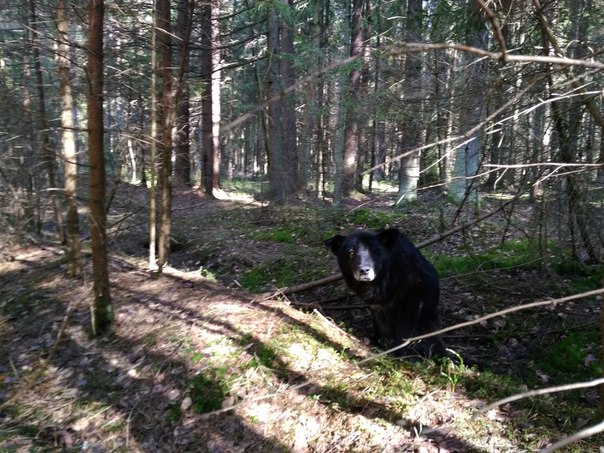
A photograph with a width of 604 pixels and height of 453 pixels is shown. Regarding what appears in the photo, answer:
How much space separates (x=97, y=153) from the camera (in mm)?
6137

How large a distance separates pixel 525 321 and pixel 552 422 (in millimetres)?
3196

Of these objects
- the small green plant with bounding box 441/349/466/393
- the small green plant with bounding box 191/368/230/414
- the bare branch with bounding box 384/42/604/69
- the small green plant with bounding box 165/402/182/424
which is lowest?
the small green plant with bounding box 165/402/182/424

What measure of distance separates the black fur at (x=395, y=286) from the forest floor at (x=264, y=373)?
0.49m

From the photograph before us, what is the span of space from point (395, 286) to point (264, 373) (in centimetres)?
200

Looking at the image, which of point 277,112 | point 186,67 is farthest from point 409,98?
point 186,67

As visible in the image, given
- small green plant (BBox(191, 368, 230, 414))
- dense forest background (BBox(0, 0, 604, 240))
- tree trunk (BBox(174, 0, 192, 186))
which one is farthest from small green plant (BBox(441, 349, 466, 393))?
tree trunk (BBox(174, 0, 192, 186))

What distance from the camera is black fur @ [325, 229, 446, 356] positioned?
5.69 m

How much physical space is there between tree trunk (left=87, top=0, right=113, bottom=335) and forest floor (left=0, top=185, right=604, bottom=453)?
0.93 feet

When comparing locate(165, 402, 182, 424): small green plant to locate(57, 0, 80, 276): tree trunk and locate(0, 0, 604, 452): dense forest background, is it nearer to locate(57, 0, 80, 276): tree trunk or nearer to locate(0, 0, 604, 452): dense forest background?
locate(0, 0, 604, 452): dense forest background

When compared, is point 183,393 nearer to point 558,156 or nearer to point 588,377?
point 588,377

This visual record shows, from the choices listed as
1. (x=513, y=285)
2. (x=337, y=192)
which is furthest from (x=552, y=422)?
(x=337, y=192)

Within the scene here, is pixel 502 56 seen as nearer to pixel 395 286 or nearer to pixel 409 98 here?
pixel 395 286

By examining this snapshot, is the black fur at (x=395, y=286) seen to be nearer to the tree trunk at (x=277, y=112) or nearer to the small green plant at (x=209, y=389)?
the small green plant at (x=209, y=389)

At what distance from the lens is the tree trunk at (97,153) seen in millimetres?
6020
